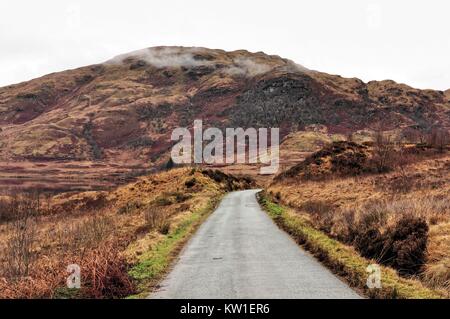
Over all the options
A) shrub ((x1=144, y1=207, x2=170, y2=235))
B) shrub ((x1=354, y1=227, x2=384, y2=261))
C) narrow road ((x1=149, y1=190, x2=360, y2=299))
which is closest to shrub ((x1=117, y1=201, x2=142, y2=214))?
shrub ((x1=144, y1=207, x2=170, y2=235))

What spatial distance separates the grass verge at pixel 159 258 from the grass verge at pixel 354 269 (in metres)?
4.91

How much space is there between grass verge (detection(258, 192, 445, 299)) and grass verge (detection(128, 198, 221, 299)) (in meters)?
4.91

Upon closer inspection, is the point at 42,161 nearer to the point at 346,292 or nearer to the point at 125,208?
the point at 125,208

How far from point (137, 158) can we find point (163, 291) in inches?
7345

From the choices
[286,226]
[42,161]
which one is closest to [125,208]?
[286,226]

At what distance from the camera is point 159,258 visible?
16.4 meters

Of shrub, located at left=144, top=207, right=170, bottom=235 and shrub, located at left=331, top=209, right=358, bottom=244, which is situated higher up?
shrub, located at left=331, top=209, right=358, bottom=244

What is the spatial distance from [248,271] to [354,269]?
289cm

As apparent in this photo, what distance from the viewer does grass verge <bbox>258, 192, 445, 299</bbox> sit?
34.1 ft

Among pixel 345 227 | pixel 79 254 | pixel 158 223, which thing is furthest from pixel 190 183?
pixel 79 254

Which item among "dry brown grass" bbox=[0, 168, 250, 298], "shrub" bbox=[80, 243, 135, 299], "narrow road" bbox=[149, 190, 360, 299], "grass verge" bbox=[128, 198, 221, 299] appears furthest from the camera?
"grass verge" bbox=[128, 198, 221, 299]

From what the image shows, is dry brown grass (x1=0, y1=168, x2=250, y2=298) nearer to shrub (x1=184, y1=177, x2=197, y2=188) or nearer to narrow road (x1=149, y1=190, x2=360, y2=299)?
narrow road (x1=149, y1=190, x2=360, y2=299)

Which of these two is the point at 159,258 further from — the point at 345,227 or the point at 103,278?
the point at 345,227
